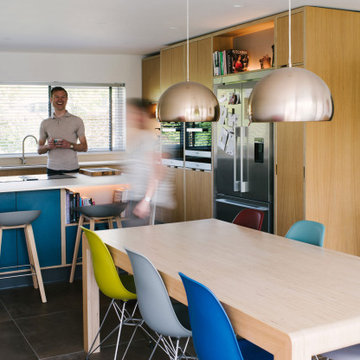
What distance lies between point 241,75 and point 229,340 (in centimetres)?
449

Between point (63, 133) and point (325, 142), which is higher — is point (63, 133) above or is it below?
above

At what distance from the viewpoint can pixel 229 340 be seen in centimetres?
226

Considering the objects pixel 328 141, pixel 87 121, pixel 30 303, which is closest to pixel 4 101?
pixel 87 121

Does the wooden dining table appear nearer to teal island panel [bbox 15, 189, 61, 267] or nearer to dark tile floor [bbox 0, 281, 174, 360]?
dark tile floor [bbox 0, 281, 174, 360]

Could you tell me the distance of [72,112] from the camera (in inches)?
353

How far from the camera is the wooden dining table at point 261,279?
2125 millimetres

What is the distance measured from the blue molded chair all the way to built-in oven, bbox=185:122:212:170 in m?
4.63

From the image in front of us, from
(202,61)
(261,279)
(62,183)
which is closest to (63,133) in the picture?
(62,183)

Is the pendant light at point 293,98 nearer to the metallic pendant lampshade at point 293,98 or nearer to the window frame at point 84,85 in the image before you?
the metallic pendant lampshade at point 293,98

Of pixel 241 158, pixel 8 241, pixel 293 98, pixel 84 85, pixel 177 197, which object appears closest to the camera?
pixel 293 98

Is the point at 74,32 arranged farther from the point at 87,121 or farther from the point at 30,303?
the point at 30,303

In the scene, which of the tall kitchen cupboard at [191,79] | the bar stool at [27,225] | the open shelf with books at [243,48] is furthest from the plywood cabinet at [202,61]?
the bar stool at [27,225]

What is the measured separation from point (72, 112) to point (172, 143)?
2.01 m

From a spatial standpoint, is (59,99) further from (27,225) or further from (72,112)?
(72,112)
